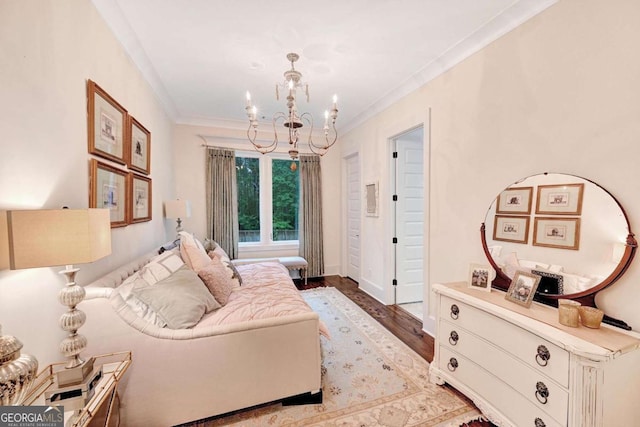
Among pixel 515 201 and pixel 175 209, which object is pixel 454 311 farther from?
pixel 175 209

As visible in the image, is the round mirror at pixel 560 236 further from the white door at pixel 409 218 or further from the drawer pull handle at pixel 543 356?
the white door at pixel 409 218

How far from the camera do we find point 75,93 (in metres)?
1.53

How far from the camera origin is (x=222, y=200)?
4375 millimetres

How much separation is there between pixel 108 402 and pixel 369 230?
3437mm

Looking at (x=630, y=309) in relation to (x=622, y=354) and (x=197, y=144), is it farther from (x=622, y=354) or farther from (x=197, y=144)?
(x=197, y=144)

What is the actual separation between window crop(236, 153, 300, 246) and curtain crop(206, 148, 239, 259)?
24 centimetres

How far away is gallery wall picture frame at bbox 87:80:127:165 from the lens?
1.68 m

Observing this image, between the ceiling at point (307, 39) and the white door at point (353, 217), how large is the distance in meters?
1.57

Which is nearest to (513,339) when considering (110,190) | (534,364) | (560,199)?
(534,364)

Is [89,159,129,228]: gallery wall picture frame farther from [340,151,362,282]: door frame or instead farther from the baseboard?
[340,151,362,282]: door frame

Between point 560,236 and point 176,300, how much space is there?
2486 mm

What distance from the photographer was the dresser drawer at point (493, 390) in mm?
1379

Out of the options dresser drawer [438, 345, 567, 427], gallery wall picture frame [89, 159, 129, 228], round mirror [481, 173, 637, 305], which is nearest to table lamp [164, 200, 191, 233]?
gallery wall picture frame [89, 159, 129, 228]

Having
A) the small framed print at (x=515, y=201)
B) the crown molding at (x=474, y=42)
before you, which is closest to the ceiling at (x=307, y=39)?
the crown molding at (x=474, y=42)
